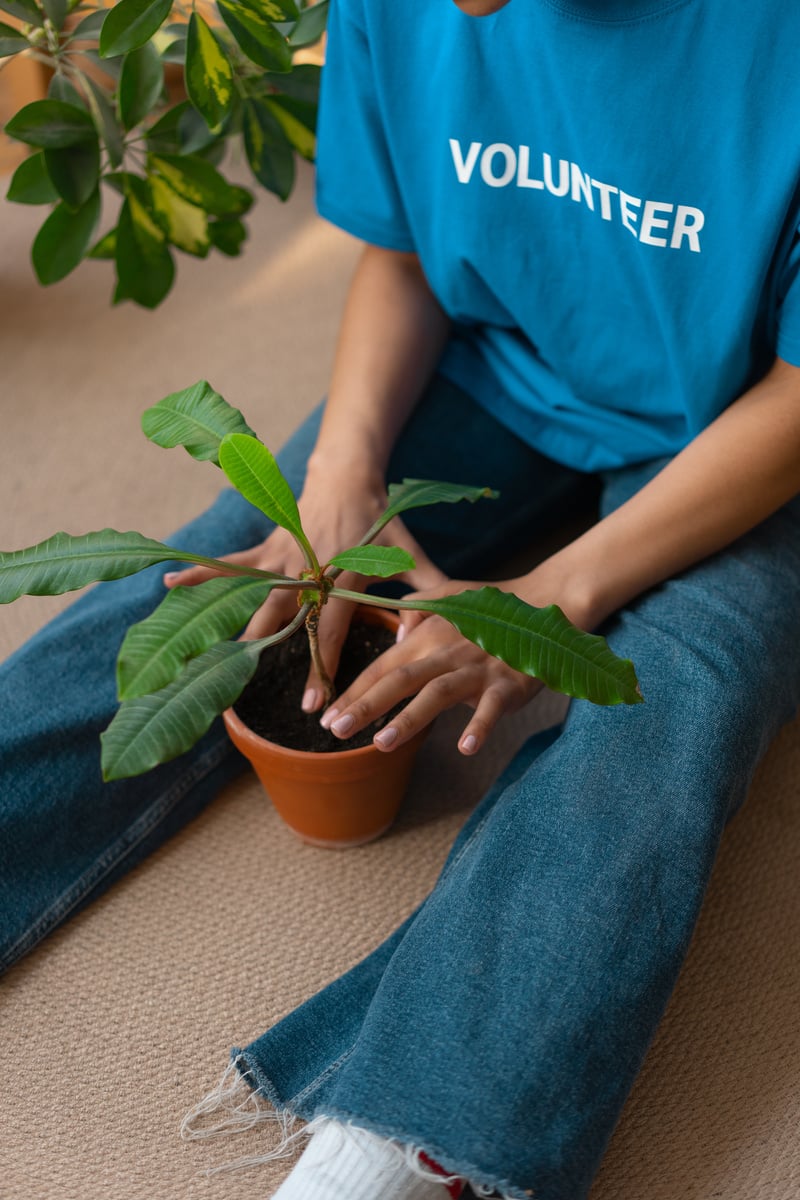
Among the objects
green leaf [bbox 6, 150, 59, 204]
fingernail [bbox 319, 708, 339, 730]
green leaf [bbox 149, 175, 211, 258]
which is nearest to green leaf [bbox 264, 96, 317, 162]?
green leaf [bbox 149, 175, 211, 258]

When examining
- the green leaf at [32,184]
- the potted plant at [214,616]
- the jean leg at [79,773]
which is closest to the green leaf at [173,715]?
the potted plant at [214,616]

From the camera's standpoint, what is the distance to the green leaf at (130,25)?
794mm

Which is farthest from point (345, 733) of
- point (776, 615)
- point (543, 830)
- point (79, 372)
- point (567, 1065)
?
point (79, 372)

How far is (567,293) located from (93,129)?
17.2 inches

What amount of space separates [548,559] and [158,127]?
0.54 meters

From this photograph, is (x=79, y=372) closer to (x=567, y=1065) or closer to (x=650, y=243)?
(x=650, y=243)

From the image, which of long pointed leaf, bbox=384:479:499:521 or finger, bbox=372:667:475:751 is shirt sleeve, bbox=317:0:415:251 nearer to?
long pointed leaf, bbox=384:479:499:521

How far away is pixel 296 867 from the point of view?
1002 millimetres

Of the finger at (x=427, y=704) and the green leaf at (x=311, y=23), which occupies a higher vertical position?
the green leaf at (x=311, y=23)

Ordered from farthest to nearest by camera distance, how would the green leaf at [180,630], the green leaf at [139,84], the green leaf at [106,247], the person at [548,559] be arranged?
the green leaf at [106,247] → the green leaf at [139,84] → the person at [548,559] → the green leaf at [180,630]

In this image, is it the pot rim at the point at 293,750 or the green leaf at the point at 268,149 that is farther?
the green leaf at the point at 268,149

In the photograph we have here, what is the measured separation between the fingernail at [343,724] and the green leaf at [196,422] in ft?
0.64

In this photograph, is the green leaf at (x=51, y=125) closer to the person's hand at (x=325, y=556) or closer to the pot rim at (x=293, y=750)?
the person's hand at (x=325, y=556)

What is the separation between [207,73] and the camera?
34.1 inches
